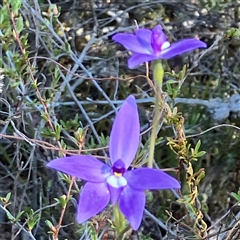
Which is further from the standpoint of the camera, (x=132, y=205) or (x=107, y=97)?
(x=107, y=97)

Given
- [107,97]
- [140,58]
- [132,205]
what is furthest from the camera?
[107,97]

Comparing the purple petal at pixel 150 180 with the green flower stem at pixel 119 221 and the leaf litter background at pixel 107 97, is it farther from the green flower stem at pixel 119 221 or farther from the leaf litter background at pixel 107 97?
the leaf litter background at pixel 107 97

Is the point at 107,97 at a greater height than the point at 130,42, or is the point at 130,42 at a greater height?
the point at 130,42

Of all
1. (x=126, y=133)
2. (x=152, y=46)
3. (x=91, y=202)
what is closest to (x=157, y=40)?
(x=152, y=46)

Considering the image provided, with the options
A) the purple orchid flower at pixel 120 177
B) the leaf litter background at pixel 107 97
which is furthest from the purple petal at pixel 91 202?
the leaf litter background at pixel 107 97

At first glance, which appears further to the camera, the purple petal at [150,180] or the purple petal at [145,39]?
the purple petal at [145,39]

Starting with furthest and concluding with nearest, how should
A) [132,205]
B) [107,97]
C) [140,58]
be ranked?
[107,97] < [140,58] < [132,205]

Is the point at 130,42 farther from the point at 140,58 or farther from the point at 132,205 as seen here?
the point at 132,205

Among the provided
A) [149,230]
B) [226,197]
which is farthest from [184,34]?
[149,230]

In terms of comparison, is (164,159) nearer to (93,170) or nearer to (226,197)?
(226,197)
